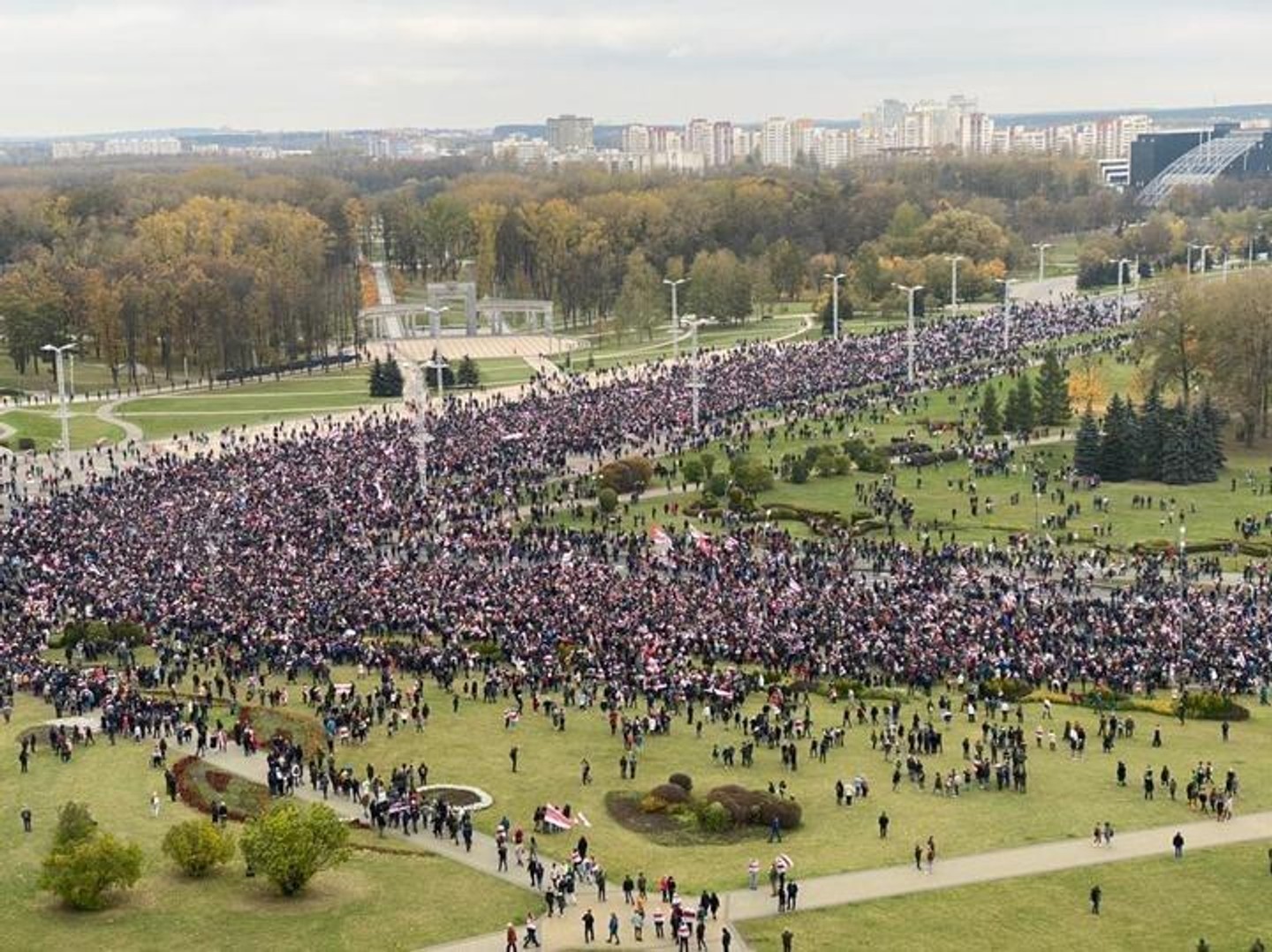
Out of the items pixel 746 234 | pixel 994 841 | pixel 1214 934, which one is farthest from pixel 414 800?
pixel 746 234

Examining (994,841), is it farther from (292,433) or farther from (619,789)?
(292,433)

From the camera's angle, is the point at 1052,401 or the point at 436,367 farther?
the point at 436,367

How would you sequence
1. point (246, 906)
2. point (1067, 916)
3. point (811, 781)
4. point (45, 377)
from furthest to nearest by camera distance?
point (45, 377)
point (811, 781)
point (246, 906)
point (1067, 916)

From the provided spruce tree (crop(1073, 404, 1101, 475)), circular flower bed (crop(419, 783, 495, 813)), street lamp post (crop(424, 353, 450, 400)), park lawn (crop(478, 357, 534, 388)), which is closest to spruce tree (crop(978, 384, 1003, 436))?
spruce tree (crop(1073, 404, 1101, 475))

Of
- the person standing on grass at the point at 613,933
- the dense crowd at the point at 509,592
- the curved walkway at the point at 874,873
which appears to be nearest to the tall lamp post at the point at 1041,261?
the dense crowd at the point at 509,592

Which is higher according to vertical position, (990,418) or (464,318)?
(464,318)

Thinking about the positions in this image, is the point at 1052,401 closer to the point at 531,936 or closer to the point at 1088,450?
the point at 1088,450

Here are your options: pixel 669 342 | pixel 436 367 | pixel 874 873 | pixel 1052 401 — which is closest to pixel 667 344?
pixel 669 342

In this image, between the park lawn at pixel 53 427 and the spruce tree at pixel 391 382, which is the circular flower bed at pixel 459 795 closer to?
the park lawn at pixel 53 427
